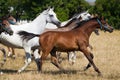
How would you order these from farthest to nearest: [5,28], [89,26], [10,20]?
[10,20] → [89,26] → [5,28]

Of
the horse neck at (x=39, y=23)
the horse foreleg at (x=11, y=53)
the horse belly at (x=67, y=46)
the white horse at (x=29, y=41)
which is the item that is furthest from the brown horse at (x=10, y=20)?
the horse belly at (x=67, y=46)

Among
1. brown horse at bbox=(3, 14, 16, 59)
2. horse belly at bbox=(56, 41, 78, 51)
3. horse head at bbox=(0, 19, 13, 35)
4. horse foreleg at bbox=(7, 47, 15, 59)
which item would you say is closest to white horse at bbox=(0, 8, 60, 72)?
brown horse at bbox=(3, 14, 16, 59)

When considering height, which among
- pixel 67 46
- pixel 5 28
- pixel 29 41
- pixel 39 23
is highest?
pixel 39 23

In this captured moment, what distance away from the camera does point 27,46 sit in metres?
11.7

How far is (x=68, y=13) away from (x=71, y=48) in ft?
182

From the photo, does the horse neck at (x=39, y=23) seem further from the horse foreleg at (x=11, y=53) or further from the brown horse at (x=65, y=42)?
the horse foreleg at (x=11, y=53)

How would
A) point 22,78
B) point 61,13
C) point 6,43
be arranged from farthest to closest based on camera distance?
point 61,13
point 6,43
point 22,78

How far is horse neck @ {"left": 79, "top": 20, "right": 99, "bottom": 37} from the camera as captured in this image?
1151cm

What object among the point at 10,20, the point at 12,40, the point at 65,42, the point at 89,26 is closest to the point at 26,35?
the point at 12,40

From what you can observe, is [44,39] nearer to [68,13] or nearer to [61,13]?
[61,13]

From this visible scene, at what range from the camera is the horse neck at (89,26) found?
37.8 ft

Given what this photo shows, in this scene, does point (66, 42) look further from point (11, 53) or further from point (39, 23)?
point (11, 53)

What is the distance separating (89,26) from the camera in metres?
11.5

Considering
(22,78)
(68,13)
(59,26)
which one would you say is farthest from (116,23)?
(22,78)
